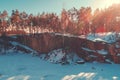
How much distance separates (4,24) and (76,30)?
2757 centimetres

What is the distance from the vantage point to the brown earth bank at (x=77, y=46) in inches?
1970

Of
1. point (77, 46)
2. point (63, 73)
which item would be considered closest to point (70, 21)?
point (77, 46)

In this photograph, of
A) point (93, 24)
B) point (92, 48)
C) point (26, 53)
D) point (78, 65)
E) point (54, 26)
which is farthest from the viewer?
point (54, 26)

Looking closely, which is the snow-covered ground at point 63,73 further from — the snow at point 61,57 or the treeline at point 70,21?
the treeline at point 70,21

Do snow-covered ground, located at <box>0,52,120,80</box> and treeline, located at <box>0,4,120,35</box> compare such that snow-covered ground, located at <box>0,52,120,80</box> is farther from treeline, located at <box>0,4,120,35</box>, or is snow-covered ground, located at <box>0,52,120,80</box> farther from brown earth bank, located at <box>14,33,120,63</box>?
treeline, located at <box>0,4,120,35</box>

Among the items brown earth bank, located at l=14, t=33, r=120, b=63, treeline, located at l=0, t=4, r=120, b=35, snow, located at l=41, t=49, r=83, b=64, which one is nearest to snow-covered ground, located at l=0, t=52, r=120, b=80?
brown earth bank, located at l=14, t=33, r=120, b=63

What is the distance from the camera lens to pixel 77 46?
183ft

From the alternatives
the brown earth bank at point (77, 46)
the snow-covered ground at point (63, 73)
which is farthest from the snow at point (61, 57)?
the snow-covered ground at point (63, 73)

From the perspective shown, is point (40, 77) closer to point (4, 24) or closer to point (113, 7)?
point (113, 7)

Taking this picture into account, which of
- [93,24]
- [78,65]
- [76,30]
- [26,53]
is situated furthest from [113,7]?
[78,65]

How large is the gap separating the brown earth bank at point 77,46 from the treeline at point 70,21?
18225 millimetres

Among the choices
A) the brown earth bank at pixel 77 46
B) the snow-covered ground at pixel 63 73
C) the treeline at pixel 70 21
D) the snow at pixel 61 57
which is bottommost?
the snow-covered ground at pixel 63 73

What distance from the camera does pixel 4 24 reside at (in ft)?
319

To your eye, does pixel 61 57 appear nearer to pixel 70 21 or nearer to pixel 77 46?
pixel 77 46
